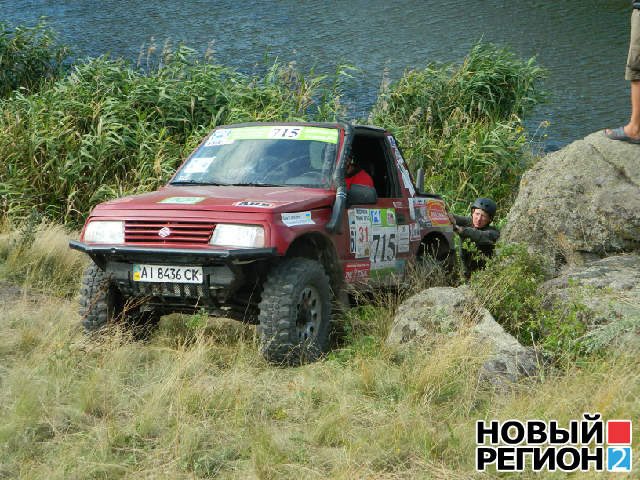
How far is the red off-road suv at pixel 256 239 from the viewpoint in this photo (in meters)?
5.06

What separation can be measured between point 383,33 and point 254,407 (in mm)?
19498

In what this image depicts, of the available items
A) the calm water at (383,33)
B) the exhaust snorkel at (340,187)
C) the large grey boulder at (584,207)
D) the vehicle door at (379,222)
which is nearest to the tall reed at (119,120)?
the calm water at (383,33)

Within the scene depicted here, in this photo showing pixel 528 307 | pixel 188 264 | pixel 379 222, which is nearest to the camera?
pixel 188 264

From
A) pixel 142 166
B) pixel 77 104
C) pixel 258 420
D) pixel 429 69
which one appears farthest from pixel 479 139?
pixel 258 420

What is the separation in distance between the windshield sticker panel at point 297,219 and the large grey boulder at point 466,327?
A: 3.35 feet

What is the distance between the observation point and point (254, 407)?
439 centimetres

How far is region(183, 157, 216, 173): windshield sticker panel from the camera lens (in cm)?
636

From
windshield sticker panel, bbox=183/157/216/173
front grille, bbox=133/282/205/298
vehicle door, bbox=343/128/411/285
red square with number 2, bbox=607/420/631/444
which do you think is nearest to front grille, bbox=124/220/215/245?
front grille, bbox=133/282/205/298

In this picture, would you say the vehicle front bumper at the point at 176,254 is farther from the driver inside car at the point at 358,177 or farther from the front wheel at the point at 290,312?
the driver inside car at the point at 358,177

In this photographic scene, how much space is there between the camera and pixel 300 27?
23281mm

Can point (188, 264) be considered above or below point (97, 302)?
above

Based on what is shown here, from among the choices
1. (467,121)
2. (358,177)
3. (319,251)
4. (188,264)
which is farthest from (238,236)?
(467,121)

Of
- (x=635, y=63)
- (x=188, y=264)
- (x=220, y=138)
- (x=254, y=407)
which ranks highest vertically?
(x=635, y=63)

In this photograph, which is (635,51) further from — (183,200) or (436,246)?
(183,200)
